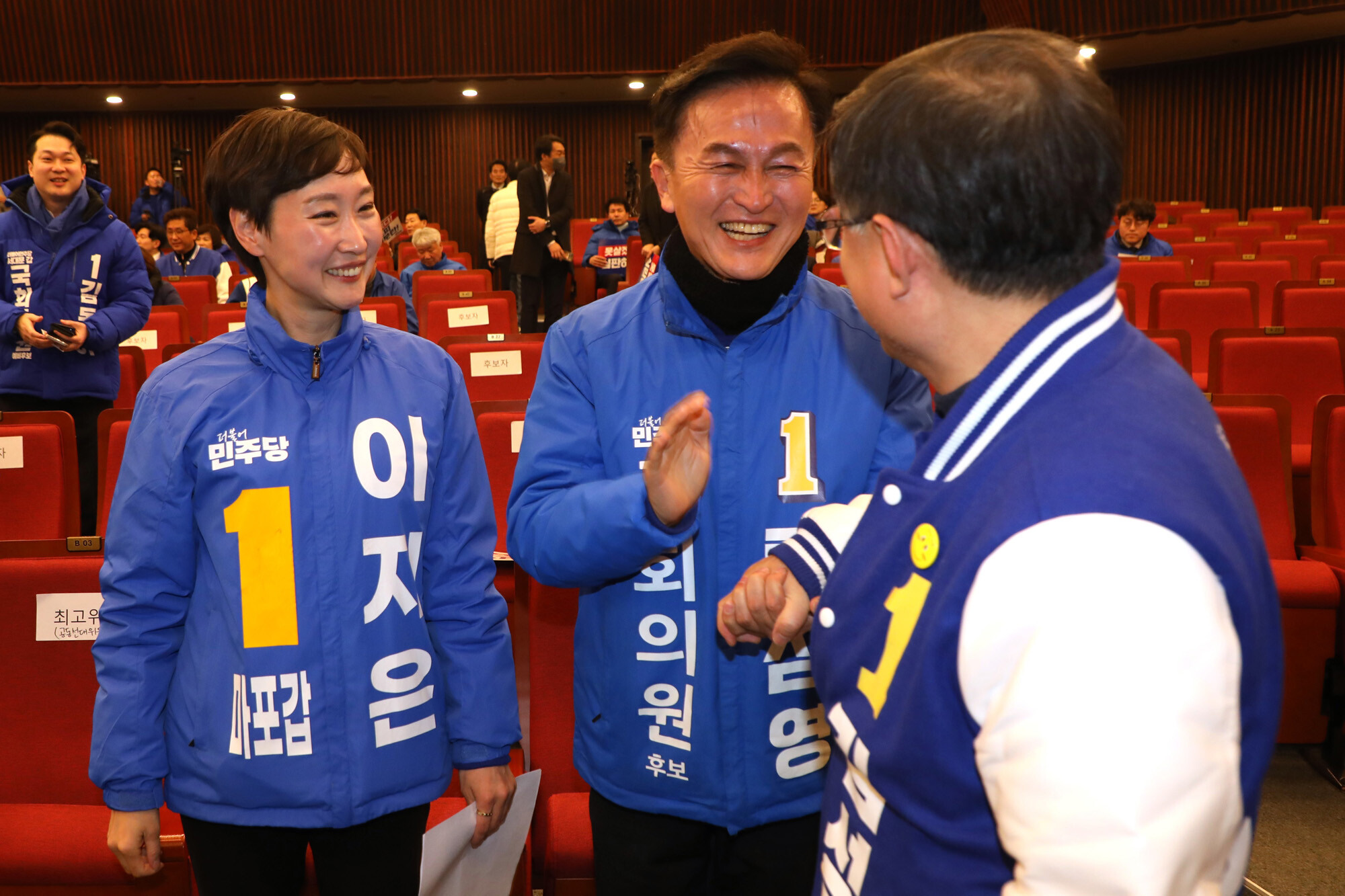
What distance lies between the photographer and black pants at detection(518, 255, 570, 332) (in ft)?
27.1

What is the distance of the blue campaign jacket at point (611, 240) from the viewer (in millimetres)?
9297

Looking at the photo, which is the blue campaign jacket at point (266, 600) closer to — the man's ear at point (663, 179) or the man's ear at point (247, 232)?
the man's ear at point (247, 232)

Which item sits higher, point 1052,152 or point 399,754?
point 1052,152

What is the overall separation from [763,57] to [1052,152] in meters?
0.69

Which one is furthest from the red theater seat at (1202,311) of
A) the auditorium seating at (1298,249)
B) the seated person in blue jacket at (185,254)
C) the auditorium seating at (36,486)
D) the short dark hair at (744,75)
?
the seated person in blue jacket at (185,254)

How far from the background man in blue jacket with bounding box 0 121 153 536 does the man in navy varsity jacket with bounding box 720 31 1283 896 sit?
140 inches

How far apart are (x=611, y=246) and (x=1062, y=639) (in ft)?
29.7

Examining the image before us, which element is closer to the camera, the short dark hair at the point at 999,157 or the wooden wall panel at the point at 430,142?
the short dark hair at the point at 999,157

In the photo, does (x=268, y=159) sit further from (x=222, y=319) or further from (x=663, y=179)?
(x=222, y=319)

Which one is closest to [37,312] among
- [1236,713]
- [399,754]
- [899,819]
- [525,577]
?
[525,577]

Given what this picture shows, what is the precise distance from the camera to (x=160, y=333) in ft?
17.2

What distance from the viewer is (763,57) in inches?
51.1

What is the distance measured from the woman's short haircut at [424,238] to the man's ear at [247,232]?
6.21 metres

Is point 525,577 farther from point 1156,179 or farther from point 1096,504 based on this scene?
point 1156,179
